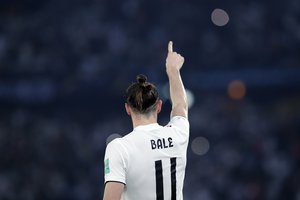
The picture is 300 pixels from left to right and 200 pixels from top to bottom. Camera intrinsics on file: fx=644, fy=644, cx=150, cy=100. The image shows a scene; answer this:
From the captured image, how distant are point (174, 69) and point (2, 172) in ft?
26.1

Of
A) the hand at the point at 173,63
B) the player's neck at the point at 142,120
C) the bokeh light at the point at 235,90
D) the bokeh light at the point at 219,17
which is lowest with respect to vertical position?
the player's neck at the point at 142,120

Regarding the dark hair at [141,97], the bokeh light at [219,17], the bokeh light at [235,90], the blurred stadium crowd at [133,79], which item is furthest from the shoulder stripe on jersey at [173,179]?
the bokeh light at [219,17]

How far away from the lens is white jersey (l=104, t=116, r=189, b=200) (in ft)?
9.95

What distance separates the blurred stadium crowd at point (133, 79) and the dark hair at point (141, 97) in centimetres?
698

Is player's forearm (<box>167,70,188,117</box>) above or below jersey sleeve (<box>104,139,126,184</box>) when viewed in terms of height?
above

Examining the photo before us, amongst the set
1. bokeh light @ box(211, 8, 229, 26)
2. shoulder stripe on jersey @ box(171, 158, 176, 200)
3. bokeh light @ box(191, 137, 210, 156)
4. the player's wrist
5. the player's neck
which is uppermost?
bokeh light @ box(211, 8, 229, 26)

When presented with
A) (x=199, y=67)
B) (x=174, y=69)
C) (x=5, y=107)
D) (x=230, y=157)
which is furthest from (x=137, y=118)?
(x=5, y=107)

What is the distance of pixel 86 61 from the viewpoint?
1159cm

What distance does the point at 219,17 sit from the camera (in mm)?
11586

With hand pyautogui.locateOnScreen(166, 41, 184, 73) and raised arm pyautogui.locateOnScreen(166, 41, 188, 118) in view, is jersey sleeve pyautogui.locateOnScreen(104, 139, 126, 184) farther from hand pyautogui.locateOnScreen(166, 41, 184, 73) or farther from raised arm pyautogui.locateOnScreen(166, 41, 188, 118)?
hand pyautogui.locateOnScreen(166, 41, 184, 73)

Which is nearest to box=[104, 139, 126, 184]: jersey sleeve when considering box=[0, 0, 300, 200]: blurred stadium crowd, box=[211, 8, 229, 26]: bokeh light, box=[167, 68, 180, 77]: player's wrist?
box=[167, 68, 180, 77]: player's wrist

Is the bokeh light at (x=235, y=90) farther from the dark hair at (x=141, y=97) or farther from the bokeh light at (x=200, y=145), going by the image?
the dark hair at (x=141, y=97)

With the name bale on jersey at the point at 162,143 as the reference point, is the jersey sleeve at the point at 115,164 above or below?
below

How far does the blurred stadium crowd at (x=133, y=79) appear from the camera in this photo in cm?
1030
